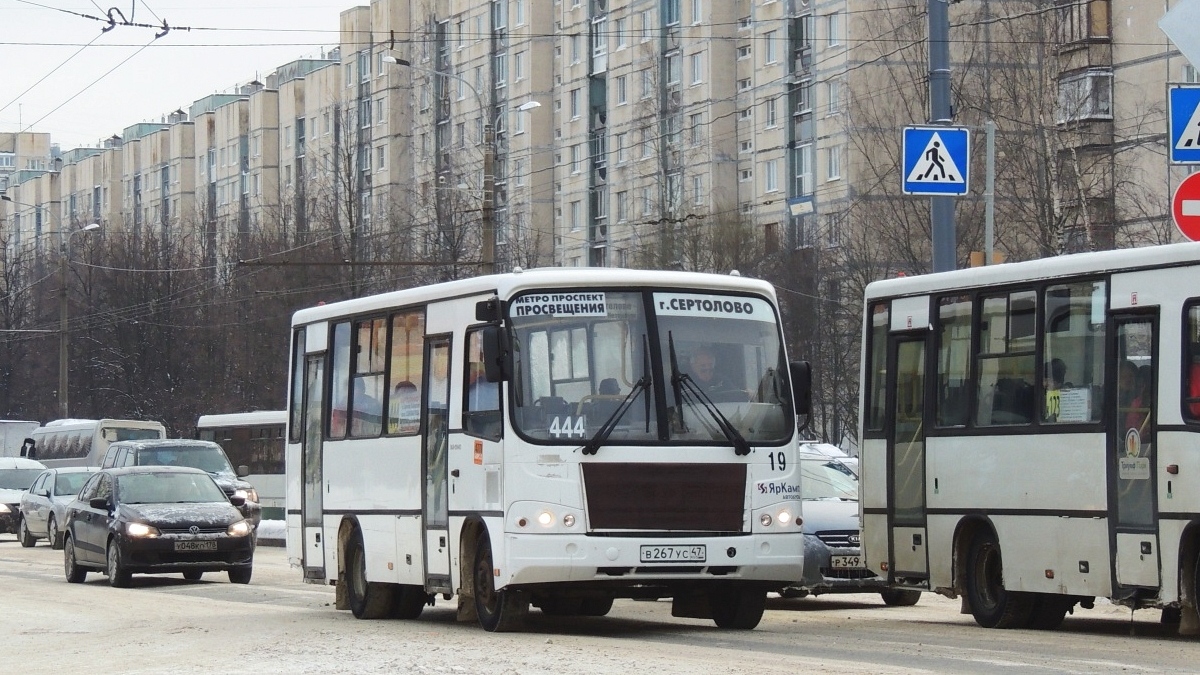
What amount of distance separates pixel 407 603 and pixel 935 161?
692 centimetres

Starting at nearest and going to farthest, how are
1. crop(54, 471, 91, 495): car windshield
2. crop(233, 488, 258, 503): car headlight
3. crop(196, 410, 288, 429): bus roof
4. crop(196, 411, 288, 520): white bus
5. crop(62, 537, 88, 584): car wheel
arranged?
crop(62, 537, 88, 584): car wheel → crop(233, 488, 258, 503): car headlight → crop(54, 471, 91, 495): car windshield → crop(196, 411, 288, 520): white bus → crop(196, 410, 288, 429): bus roof

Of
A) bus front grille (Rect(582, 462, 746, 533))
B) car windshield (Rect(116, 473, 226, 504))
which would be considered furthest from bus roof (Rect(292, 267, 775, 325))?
car windshield (Rect(116, 473, 226, 504))

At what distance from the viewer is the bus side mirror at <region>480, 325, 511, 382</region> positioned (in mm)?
14578

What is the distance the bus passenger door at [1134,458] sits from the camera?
13.6 metres

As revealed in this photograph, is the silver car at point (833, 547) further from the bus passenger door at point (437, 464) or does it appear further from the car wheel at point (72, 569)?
the car wheel at point (72, 569)

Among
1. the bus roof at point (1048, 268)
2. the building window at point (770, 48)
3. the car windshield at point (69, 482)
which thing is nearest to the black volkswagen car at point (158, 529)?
the car windshield at point (69, 482)

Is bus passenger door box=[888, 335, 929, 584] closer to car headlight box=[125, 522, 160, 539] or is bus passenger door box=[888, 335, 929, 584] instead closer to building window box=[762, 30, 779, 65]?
car headlight box=[125, 522, 160, 539]

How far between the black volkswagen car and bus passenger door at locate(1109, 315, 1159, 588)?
13874 mm

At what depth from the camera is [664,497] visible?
47.9 feet

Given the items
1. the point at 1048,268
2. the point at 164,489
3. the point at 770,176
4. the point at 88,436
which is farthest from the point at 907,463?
the point at 770,176

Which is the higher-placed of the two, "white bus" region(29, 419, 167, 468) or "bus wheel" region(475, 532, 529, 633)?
"white bus" region(29, 419, 167, 468)

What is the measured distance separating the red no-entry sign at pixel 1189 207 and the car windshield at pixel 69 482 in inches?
1056

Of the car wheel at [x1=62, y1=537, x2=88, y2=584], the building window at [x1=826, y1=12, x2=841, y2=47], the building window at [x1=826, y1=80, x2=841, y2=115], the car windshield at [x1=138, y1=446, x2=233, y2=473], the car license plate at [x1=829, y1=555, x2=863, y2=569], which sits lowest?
the car wheel at [x1=62, y1=537, x2=88, y2=584]

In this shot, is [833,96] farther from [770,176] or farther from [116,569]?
[116,569]
